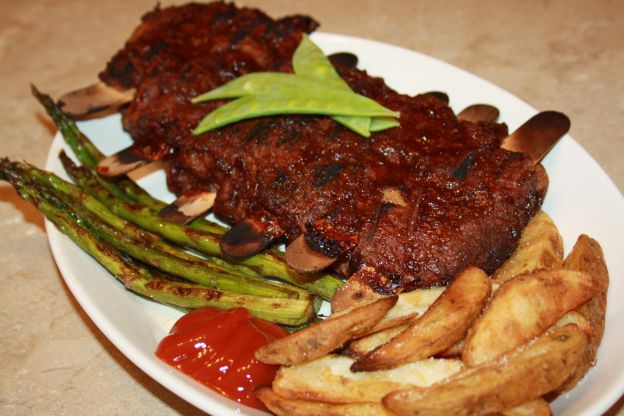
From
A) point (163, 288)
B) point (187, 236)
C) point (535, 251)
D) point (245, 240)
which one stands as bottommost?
point (163, 288)

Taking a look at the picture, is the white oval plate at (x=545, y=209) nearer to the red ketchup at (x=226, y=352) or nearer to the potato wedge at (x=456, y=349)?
the red ketchup at (x=226, y=352)

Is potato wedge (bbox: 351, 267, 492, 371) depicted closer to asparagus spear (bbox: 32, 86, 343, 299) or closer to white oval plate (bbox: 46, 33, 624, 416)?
white oval plate (bbox: 46, 33, 624, 416)

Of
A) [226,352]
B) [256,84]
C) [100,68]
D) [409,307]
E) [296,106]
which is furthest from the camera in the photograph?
[100,68]

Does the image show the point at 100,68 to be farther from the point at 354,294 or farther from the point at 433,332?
the point at 433,332

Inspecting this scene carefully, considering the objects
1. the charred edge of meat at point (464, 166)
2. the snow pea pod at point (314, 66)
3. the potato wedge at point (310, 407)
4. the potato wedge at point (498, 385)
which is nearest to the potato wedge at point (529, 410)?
the potato wedge at point (498, 385)

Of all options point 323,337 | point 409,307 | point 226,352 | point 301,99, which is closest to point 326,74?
point 301,99

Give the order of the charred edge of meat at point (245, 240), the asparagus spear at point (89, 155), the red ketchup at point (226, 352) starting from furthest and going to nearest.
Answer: the asparagus spear at point (89, 155), the charred edge of meat at point (245, 240), the red ketchup at point (226, 352)

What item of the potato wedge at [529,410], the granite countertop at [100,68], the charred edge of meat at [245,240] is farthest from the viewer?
the granite countertop at [100,68]
